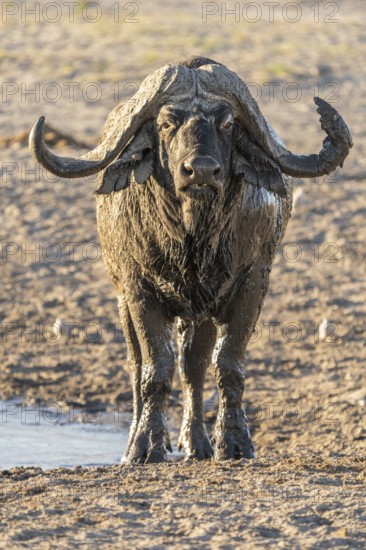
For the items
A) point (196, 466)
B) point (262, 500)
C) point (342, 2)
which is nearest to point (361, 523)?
point (262, 500)

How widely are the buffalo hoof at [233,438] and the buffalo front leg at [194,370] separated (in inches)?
21.7

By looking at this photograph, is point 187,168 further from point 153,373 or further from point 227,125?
point 153,373

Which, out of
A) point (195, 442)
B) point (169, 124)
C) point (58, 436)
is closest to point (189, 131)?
point (169, 124)

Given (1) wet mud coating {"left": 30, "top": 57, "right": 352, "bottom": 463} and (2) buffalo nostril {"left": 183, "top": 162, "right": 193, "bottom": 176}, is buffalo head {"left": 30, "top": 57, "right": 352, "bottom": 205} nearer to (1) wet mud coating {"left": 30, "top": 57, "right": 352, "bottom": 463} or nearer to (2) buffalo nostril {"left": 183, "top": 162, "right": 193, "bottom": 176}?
(1) wet mud coating {"left": 30, "top": 57, "right": 352, "bottom": 463}

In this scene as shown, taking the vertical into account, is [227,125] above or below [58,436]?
above

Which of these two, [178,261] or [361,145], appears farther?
[361,145]

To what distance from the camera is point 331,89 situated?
19.9m

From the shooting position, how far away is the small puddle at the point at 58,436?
9.66 m

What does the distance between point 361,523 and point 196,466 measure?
1.41m

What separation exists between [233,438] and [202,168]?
1.82 metres

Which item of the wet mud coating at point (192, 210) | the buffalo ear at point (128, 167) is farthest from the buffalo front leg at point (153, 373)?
the buffalo ear at point (128, 167)

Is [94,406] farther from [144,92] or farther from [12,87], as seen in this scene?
[12,87]

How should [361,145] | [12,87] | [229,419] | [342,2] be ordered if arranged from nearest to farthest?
[229,419] < [361,145] < [12,87] < [342,2]

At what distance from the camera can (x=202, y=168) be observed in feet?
24.4
